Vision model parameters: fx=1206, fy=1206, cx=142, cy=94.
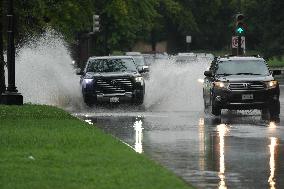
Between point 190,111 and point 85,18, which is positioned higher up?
point 85,18

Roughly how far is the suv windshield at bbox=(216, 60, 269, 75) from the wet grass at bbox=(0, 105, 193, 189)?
27.0 ft

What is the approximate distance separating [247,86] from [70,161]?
50.4 feet

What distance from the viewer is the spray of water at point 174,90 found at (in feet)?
131

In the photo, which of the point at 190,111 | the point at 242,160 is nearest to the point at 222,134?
the point at 242,160

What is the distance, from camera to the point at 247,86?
108 ft

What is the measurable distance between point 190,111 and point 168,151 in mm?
15353

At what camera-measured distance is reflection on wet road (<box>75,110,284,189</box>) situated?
1695 cm

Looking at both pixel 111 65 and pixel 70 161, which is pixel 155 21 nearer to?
pixel 111 65

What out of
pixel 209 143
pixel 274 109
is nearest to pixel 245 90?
pixel 274 109

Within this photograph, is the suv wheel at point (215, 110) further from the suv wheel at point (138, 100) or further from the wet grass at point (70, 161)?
the wet grass at point (70, 161)

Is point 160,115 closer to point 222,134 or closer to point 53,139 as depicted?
point 222,134

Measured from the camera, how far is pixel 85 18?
4884cm

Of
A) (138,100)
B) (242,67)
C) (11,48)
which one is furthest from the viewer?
(138,100)

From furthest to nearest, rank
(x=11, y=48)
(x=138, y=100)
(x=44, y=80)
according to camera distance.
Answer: (x=44, y=80), (x=138, y=100), (x=11, y=48)
